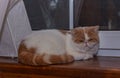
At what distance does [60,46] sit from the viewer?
4.17 feet

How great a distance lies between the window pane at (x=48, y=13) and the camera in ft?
5.03

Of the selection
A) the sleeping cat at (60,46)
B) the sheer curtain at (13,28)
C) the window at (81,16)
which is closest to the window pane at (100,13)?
the window at (81,16)

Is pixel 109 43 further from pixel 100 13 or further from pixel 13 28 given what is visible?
pixel 13 28

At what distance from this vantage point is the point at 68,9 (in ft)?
4.96

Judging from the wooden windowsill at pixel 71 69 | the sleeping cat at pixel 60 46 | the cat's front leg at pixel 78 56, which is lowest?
the wooden windowsill at pixel 71 69

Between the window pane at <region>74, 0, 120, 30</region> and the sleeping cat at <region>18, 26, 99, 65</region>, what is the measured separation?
0.20 m

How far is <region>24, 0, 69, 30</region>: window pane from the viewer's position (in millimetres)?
1533

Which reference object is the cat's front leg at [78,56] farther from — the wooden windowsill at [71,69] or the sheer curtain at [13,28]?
the sheer curtain at [13,28]

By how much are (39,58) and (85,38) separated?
27cm

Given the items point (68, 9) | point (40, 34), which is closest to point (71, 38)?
point (40, 34)

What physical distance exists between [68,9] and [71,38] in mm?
283

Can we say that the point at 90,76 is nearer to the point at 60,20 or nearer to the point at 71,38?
the point at 71,38

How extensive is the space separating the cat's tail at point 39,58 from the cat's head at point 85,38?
0.29 ft

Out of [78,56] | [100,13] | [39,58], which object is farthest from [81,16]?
[39,58]
